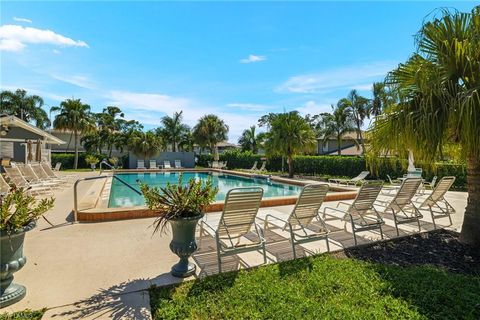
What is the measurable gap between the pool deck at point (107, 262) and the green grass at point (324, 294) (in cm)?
38

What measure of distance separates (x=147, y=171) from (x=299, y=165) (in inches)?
577

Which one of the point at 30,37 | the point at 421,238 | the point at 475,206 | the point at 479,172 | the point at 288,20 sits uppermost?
the point at 288,20

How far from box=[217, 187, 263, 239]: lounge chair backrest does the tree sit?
157 feet

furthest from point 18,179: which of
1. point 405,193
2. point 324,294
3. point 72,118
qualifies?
point 72,118

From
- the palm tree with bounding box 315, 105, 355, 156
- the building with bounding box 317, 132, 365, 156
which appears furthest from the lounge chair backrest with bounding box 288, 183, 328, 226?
the building with bounding box 317, 132, 365, 156

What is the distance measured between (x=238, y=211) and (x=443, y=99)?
378cm

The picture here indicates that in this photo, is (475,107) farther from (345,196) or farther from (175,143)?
(175,143)

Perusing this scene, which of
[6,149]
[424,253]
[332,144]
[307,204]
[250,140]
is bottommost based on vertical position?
[424,253]

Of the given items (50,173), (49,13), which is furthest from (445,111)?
(50,173)

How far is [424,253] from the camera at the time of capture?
502 centimetres

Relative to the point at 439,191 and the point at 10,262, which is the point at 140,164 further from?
the point at 10,262

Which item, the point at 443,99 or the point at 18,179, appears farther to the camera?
the point at 18,179

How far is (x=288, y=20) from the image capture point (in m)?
11.7

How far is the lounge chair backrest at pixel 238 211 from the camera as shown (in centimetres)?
412
